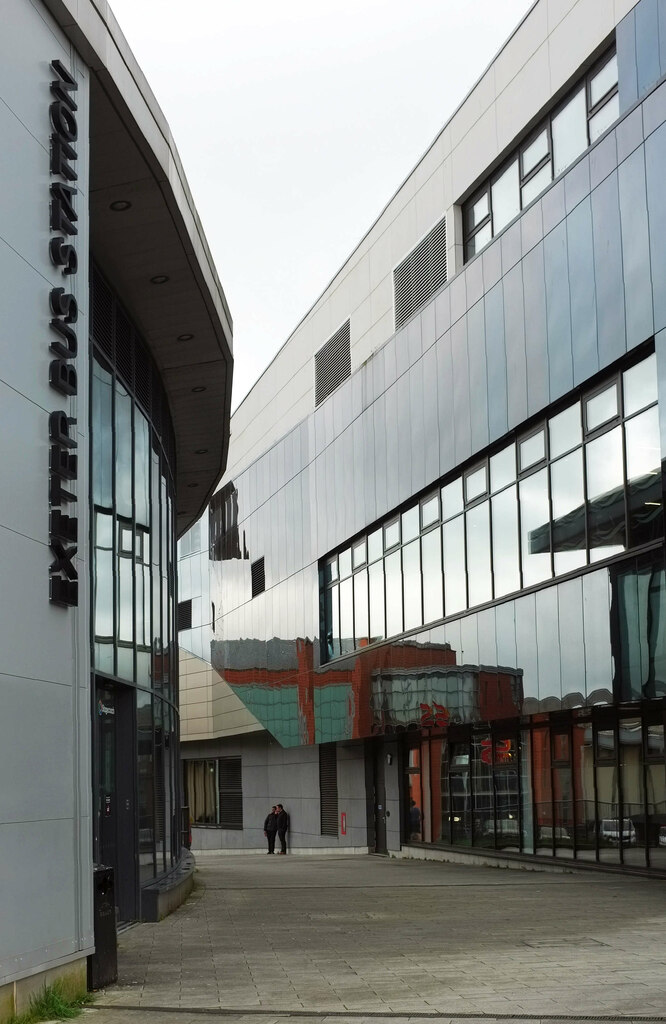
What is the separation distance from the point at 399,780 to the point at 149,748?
59.2ft

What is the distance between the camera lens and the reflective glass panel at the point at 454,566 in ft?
88.3

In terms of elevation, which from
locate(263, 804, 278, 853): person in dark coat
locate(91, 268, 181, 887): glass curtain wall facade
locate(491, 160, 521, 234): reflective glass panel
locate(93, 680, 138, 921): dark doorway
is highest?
locate(491, 160, 521, 234): reflective glass panel

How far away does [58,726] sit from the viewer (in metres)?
10.5

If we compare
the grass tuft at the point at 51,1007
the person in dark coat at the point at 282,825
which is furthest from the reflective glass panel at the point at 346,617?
the grass tuft at the point at 51,1007

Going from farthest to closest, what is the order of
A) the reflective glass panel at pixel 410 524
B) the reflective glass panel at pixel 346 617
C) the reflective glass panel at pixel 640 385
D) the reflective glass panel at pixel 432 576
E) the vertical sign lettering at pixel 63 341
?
the reflective glass panel at pixel 346 617 → the reflective glass panel at pixel 410 524 → the reflective glass panel at pixel 432 576 → the reflective glass panel at pixel 640 385 → the vertical sign lettering at pixel 63 341

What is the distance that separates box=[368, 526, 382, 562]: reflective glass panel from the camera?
33.2 metres

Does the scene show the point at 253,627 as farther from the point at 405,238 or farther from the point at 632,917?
the point at 632,917

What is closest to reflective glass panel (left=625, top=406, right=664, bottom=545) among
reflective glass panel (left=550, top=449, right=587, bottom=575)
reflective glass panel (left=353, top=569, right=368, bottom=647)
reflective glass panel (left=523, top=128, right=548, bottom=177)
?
reflective glass panel (left=550, top=449, right=587, bottom=575)

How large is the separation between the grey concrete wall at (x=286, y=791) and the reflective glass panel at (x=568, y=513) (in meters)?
17.6

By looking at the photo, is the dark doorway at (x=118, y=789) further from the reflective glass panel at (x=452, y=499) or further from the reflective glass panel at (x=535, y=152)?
the reflective glass panel at (x=535, y=152)

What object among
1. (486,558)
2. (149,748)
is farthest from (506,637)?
(149,748)

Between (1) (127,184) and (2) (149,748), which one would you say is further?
(2) (149,748)

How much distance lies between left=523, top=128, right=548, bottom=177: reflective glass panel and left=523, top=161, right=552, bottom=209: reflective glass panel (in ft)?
0.86

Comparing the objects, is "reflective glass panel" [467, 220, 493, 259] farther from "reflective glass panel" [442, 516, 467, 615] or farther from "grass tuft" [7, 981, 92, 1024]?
"grass tuft" [7, 981, 92, 1024]
